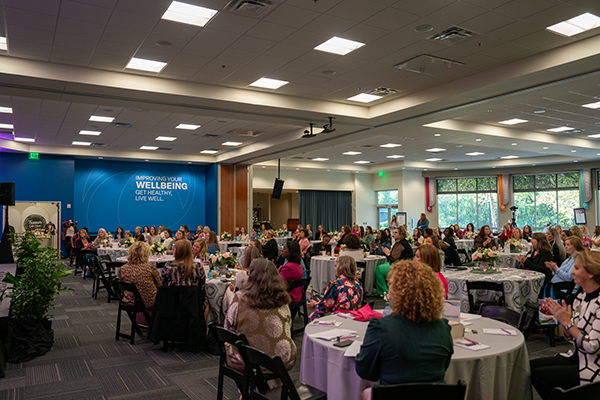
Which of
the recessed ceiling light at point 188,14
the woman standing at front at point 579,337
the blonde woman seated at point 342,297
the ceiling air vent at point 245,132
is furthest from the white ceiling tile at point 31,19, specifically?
the ceiling air vent at point 245,132

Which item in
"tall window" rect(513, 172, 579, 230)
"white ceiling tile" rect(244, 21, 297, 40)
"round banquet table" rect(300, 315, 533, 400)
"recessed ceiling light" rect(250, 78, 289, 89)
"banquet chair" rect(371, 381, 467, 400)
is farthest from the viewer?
"tall window" rect(513, 172, 579, 230)

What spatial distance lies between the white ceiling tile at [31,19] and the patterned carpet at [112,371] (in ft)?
13.5

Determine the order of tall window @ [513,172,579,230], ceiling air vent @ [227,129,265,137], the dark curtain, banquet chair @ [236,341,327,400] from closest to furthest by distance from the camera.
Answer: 1. banquet chair @ [236,341,327,400]
2. ceiling air vent @ [227,129,265,137]
3. tall window @ [513,172,579,230]
4. the dark curtain

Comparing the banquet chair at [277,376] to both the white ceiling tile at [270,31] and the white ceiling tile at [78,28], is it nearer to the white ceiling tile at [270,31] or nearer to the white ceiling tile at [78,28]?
the white ceiling tile at [270,31]

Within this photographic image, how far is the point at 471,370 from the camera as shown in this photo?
2.80 meters

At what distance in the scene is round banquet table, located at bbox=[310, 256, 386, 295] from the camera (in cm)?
909

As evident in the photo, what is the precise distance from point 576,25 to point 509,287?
11.8 feet

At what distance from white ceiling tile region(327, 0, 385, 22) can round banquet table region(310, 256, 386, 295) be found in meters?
5.01

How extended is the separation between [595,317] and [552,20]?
425 cm

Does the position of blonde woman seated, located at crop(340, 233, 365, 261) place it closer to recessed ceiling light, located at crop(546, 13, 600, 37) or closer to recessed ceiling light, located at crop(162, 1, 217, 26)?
recessed ceiling light, located at crop(546, 13, 600, 37)

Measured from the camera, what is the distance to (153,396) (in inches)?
171

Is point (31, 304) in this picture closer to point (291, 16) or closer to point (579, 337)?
point (291, 16)

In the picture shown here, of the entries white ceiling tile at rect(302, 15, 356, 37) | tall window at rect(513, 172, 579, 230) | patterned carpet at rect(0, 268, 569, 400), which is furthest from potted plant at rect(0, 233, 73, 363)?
tall window at rect(513, 172, 579, 230)

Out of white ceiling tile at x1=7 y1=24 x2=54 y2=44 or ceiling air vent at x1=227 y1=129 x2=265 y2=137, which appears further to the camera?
ceiling air vent at x1=227 y1=129 x2=265 y2=137
